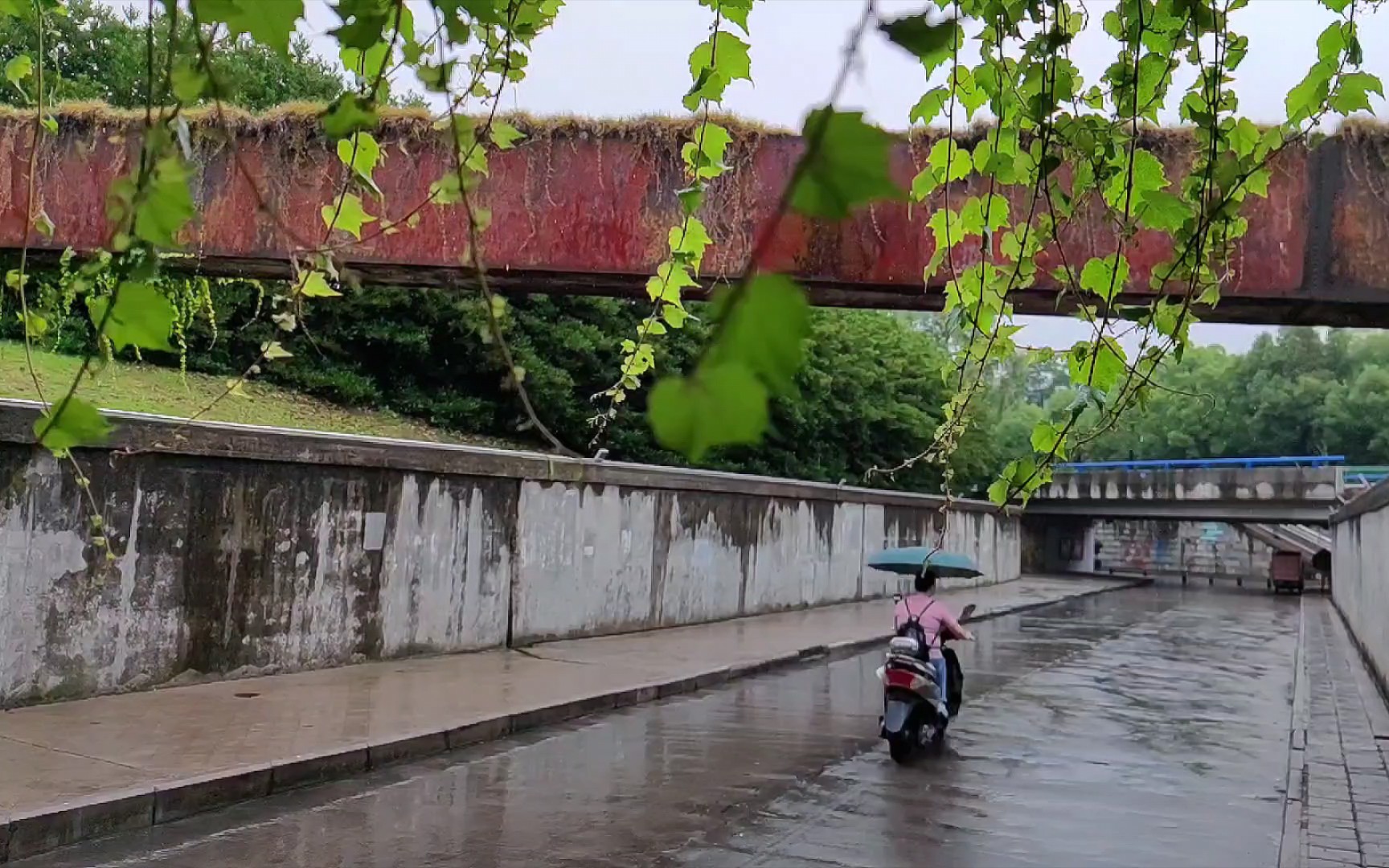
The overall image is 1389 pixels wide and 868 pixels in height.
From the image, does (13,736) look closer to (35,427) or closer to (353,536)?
(353,536)

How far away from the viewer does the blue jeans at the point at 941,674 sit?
968 cm

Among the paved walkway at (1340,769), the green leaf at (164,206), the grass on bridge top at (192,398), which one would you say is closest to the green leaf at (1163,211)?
the green leaf at (164,206)

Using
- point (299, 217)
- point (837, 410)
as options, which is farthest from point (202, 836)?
point (837, 410)

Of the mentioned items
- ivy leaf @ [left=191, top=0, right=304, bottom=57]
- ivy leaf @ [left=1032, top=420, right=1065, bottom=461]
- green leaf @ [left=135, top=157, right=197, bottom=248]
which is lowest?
ivy leaf @ [left=1032, top=420, right=1065, bottom=461]

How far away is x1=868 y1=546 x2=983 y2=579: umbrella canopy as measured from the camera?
9.73 meters

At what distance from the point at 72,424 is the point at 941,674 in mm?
8596

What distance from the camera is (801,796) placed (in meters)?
7.73

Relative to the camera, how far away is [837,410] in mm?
29156

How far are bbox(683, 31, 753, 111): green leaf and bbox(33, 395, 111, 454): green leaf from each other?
186 cm

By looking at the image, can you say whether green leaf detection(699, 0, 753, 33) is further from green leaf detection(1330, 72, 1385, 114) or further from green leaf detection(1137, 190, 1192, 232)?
green leaf detection(1330, 72, 1385, 114)

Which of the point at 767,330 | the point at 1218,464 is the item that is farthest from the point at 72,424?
the point at 1218,464

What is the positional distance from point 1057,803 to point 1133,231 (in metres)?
5.63

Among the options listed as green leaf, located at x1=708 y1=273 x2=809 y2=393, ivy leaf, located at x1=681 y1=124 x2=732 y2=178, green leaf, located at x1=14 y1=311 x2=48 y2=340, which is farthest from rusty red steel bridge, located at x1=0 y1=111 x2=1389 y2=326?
green leaf, located at x1=708 y1=273 x2=809 y2=393

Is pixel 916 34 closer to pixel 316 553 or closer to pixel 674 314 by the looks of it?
pixel 674 314
